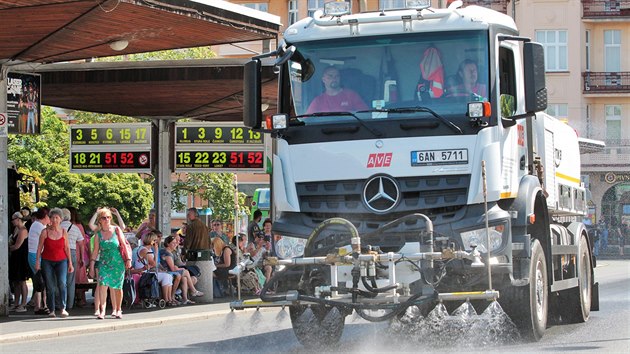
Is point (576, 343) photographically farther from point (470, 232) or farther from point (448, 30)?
point (448, 30)

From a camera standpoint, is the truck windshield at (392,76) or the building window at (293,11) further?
the building window at (293,11)

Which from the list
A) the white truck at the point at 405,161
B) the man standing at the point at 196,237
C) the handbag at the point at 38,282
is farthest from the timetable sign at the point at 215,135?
the white truck at the point at 405,161

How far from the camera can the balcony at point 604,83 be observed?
67.8 m

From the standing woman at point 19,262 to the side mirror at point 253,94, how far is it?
9.77 metres

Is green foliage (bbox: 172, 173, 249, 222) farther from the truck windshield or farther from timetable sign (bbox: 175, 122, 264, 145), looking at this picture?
the truck windshield

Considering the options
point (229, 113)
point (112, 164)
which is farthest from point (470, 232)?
point (229, 113)

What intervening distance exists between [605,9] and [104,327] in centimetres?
5341

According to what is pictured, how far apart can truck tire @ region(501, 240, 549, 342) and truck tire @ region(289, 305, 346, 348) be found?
72.8 inches

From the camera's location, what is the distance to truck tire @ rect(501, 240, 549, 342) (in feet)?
44.9

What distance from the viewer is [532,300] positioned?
13766 mm

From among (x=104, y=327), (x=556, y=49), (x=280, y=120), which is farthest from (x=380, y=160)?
(x=556, y=49)

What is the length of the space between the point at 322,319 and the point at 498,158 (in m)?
2.65

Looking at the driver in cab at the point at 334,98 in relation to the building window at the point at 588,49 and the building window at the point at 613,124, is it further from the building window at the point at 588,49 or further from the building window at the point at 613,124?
the building window at the point at 588,49

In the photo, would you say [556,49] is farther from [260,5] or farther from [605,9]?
[260,5]
